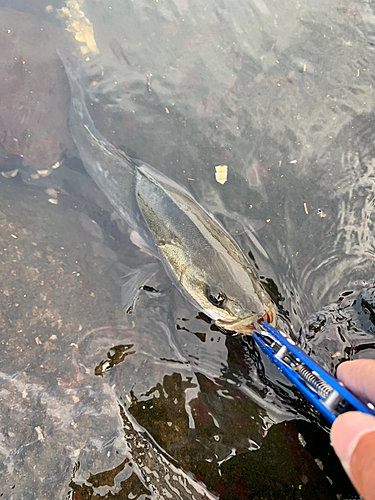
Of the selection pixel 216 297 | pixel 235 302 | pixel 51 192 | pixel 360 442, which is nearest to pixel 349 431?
pixel 360 442

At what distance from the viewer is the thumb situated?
1.57 metres

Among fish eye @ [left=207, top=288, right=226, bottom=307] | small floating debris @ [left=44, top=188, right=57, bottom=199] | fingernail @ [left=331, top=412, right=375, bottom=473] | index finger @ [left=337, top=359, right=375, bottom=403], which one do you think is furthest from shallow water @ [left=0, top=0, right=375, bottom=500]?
fingernail @ [left=331, top=412, right=375, bottom=473]

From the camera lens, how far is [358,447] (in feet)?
5.63

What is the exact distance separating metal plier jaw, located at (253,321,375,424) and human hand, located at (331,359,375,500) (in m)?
0.11

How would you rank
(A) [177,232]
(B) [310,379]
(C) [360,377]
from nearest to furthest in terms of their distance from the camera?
(C) [360,377]
(B) [310,379]
(A) [177,232]

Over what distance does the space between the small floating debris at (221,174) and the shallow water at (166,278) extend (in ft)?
0.19

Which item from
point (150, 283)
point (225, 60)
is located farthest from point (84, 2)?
point (150, 283)

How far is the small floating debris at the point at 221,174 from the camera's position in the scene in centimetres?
388

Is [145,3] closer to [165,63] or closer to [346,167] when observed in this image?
[165,63]

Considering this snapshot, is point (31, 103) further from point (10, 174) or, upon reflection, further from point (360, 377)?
point (360, 377)

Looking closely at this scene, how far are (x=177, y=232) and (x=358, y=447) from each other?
238 cm

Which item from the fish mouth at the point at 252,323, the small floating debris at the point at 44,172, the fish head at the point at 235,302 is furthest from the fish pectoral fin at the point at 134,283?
the small floating debris at the point at 44,172

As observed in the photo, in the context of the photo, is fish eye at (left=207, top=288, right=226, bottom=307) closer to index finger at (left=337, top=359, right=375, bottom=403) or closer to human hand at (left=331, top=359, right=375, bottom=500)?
index finger at (left=337, top=359, right=375, bottom=403)

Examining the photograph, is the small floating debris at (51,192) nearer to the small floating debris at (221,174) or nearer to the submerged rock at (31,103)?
the submerged rock at (31,103)
